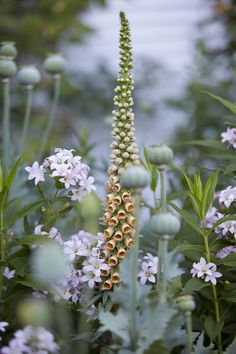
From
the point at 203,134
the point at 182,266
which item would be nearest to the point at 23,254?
the point at 182,266

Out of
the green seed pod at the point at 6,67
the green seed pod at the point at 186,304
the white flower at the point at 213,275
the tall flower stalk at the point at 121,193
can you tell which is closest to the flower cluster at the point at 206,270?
the white flower at the point at 213,275

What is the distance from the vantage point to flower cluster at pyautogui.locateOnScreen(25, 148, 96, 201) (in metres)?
1.27

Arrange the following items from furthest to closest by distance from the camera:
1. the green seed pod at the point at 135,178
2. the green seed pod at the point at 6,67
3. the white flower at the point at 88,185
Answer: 1. the green seed pod at the point at 6,67
2. the white flower at the point at 88,185
3. the green seed pod at the point at 135,178

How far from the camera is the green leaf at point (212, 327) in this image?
49.1 inches

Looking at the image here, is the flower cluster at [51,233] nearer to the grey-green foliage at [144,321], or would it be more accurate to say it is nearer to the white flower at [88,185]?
the white flower at [88,185]

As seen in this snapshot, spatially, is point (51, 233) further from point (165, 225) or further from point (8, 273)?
point (165, 225)

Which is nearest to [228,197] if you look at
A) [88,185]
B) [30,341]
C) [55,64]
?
[88,185]

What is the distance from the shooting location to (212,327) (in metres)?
1.27

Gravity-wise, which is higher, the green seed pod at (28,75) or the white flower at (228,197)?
the green seed pod at (28,75)

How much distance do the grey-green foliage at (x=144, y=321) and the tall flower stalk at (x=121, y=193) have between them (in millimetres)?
108

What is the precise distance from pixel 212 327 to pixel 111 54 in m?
4.35

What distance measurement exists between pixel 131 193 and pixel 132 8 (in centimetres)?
441

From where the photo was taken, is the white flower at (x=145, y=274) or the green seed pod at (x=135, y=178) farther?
the white flower at (x=145, y=274)

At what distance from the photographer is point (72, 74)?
5152 mm
